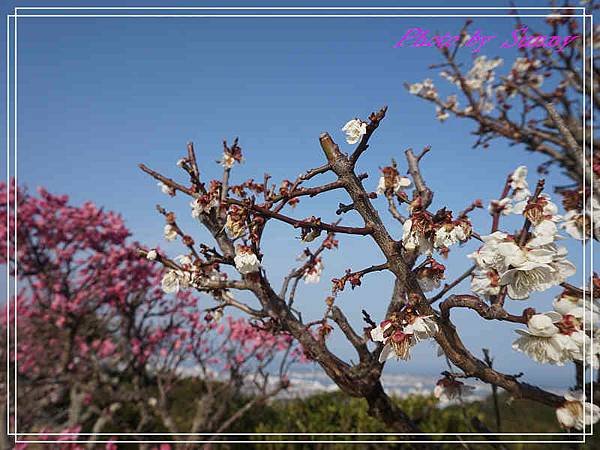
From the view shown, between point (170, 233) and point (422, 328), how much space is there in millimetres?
1252

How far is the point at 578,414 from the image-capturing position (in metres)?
1.29

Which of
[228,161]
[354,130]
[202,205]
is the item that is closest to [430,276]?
[354,130]

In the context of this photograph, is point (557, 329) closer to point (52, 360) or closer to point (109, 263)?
point (109, 263)

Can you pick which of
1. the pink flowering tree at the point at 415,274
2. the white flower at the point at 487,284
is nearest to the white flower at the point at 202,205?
the pink flowering tree at the point at 415,274

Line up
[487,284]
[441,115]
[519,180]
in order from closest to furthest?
1. [487,284]
2. [519,180]
3. [441,115]

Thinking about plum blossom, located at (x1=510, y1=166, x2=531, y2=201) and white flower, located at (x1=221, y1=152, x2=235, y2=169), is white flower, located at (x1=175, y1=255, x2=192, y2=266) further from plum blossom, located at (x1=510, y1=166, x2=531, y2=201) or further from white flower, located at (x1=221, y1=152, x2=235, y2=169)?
plum blossom, located at (x1=510, y1=166, x2=531, y2=201)

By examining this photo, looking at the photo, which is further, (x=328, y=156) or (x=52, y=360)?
(x=52, y=360)

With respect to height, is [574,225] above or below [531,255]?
above

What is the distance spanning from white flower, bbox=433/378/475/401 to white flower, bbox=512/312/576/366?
34 cm

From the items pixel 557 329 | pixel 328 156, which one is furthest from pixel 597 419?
pixel 328 156

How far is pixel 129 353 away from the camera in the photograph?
4816 millimetres

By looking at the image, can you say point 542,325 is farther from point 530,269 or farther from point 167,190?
point 167,190

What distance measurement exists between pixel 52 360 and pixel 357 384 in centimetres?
514

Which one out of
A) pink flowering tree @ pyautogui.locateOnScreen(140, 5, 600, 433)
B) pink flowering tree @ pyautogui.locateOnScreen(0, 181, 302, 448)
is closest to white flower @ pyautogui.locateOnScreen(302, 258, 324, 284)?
pink flowering tree @ pyautogui.locateOnScreen(140, 5, 600, 433)
